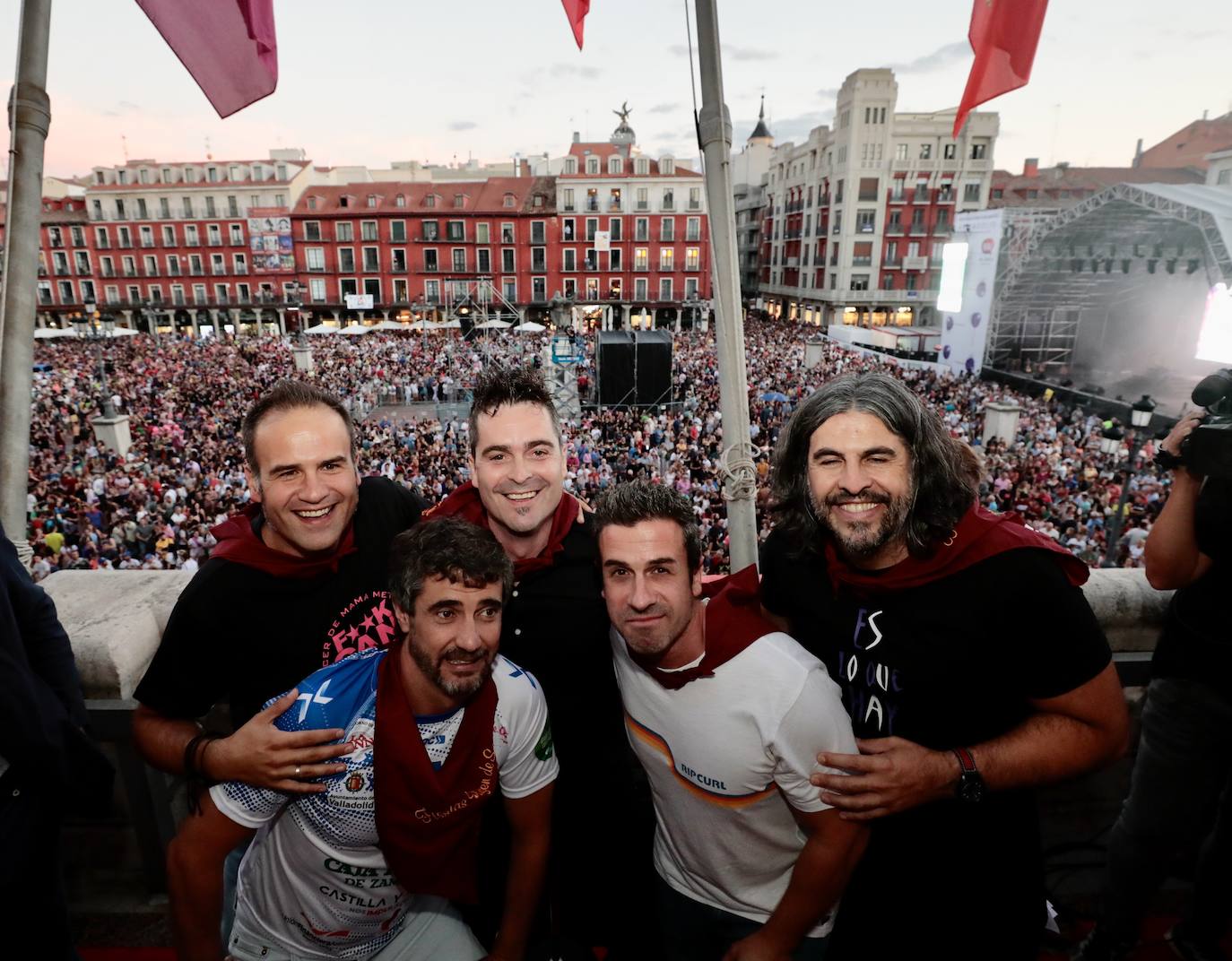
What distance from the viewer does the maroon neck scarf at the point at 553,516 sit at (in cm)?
213

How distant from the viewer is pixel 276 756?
1.50 m

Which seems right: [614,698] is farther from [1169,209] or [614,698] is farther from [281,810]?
[1169,209]

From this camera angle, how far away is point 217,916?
1.60 metres

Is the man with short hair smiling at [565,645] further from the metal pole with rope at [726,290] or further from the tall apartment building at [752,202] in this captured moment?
the tall apartment building at [752,202]

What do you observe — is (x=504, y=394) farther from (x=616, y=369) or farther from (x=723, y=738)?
(x=616, y=369)

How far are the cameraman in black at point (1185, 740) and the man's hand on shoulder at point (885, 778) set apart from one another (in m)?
0.99

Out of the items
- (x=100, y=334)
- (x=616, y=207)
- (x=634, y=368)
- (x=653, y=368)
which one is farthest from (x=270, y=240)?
(x=653, y=368)

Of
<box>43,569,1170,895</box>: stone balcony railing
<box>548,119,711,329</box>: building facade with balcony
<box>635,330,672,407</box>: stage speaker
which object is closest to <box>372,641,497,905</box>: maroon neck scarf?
<box>43,569,1170,895</box>: stone balcony railing

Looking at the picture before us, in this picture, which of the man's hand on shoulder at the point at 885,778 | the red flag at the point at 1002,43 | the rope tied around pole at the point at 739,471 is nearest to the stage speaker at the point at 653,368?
the red flag at the point at 1002,43

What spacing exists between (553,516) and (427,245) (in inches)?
1866

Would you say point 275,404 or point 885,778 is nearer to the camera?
point 885,778

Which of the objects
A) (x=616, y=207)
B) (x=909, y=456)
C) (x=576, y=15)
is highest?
(x=616, y=207)

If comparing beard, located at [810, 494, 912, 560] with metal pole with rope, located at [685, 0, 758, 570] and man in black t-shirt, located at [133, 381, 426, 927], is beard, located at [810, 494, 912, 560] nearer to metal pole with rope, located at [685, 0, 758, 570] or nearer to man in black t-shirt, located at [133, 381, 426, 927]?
metal pole with rope, located at [685, 0, 758, 570]

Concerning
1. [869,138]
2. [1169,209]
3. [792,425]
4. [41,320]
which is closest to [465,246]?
[869,138]
